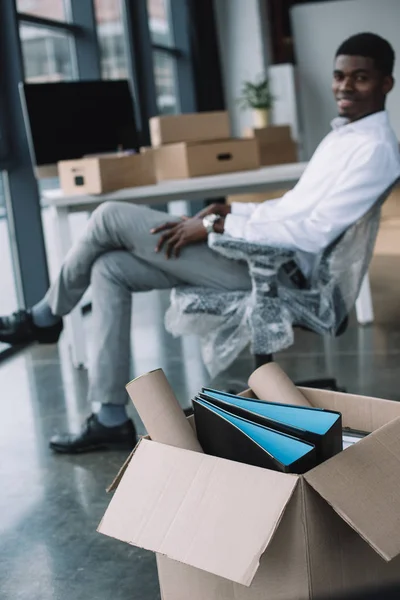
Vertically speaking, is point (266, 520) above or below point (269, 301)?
below

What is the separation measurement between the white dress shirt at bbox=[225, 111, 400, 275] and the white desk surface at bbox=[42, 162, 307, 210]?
2.93 feet

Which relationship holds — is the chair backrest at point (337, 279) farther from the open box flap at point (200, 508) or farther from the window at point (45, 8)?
the window at point (45, 8)

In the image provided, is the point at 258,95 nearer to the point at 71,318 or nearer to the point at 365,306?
the point at 365,306

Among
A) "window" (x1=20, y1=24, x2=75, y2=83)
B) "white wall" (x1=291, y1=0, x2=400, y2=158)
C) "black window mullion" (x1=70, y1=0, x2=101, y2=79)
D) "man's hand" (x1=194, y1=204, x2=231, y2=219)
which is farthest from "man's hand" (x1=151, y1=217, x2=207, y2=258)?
"white wall" (x1=291, y1=0, x2=400, y2=158)

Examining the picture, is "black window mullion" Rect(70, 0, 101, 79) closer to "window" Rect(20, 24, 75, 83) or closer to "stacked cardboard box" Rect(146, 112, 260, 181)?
"window" Rect(20, 24, 75, 83)

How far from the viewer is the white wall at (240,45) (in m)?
7.55

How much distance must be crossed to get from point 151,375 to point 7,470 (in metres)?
1.17

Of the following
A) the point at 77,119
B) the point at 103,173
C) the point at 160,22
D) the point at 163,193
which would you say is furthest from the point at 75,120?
the point at 160,22

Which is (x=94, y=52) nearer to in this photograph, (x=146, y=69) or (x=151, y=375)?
(x=146, y=69)

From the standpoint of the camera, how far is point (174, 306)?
267 cm

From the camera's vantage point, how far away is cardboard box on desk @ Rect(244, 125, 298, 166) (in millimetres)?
4363

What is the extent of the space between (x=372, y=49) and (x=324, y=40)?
441cm

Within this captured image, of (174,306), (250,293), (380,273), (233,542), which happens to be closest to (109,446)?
(174,306)

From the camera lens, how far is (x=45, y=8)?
16.2 ft
